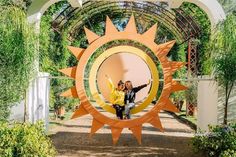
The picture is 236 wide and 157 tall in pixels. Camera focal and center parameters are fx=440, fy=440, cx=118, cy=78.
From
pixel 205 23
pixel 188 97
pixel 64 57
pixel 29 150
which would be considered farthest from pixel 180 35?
pixel 29 150

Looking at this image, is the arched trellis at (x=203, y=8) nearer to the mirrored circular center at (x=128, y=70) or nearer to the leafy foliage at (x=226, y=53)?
the leafy foliage at (x=226, y=53)

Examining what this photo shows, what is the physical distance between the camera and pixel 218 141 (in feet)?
37.7

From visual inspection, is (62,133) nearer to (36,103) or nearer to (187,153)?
(36,103)

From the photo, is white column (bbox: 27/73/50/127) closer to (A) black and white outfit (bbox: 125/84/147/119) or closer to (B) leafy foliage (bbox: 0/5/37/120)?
(B) leafy foliage (bbox: 0/5/37/120)

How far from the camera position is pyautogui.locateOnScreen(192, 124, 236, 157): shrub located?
36.6 ft

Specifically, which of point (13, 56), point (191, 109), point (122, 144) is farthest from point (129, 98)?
point (191, 109)

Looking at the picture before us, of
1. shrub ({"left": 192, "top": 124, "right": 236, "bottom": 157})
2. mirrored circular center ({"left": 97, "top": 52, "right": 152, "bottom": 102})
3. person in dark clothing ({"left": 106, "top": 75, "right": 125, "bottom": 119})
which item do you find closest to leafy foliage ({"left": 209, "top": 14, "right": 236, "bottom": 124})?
shrub ({"left": 192, "top": 124, "right": 236, "bottom": 157})

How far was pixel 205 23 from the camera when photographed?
25906 mm

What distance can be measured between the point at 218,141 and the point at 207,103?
12.0 feet

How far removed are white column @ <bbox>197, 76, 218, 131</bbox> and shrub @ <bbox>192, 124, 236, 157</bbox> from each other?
6.80ft

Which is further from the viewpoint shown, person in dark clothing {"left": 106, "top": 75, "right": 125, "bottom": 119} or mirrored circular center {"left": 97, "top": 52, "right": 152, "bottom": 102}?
mirrored circular center {"left": 97, "top": 52, "right": 152, "bottom": 102}

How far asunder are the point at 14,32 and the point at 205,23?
654 inches

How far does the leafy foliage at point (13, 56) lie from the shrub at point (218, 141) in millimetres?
4972

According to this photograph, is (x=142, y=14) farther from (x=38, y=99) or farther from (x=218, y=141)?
(x=218, y=141)
